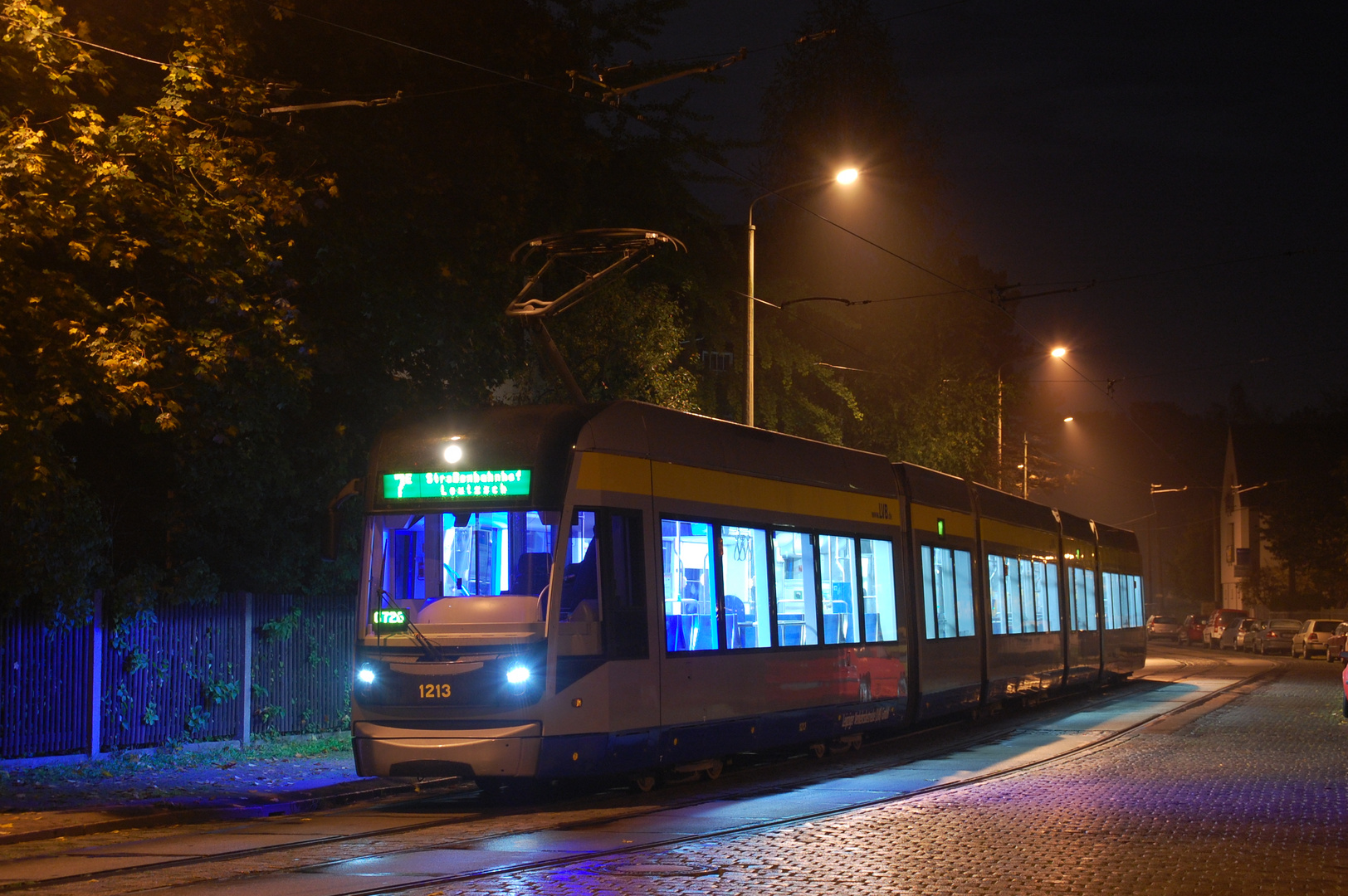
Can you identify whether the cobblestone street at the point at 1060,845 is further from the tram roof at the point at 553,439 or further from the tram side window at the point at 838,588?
the tram roof at the point at 553,439

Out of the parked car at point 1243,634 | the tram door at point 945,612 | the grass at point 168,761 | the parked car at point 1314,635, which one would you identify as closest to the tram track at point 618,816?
the tram door at point 945,612

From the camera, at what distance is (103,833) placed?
38.3ft

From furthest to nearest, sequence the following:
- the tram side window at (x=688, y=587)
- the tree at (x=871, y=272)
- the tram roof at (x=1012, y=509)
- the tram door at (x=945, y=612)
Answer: the tree at (x=871, y=272), the tram roof at (x=1012, y=509), the tram door at (x=945, y=612), the tram side window at (x=688, y=587)

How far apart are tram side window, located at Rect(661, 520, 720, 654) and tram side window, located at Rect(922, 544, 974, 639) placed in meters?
6.04

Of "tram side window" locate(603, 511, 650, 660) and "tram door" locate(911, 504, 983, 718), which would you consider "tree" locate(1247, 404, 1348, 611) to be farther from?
"tram side window" locate(603, 511, 650, 660)

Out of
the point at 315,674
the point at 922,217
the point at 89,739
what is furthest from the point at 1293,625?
the point at 89,739

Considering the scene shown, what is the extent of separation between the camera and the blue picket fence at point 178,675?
1573 centimetres

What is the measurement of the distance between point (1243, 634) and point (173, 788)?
2283 inches

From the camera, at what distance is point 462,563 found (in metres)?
12.3

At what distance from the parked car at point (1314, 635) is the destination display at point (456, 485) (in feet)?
160

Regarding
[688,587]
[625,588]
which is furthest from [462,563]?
[688,587]

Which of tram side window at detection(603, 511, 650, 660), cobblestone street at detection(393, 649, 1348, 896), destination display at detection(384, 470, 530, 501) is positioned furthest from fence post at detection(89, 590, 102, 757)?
cobblestone street at detection(393, 649, 1348, 896)

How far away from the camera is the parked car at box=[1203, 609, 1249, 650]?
66312 millimetres

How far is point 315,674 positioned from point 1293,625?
159ft
